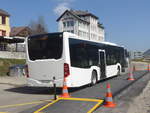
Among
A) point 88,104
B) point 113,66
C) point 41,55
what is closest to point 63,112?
point 88,104

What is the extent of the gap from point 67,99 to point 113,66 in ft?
30.9

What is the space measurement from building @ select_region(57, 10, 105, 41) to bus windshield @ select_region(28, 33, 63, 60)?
211 ft

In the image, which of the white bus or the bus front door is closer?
the white bus

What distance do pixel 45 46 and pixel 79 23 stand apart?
68516 millimetres

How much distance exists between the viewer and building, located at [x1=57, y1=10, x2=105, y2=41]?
257ft

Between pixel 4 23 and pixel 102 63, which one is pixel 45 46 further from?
pixel 4 23

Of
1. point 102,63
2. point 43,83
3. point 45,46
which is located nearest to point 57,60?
point 45,46

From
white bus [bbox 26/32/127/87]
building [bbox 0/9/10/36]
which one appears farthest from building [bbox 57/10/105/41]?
white bus [bbox 26/32/127/87]

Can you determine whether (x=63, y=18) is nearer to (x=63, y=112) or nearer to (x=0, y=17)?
(x=0, y=17)

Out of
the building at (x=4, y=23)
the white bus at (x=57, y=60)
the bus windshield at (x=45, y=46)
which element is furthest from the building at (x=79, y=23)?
the bus windshield at (x=45, y=46)

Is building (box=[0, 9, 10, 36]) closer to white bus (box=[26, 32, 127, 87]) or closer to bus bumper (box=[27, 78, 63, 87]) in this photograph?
white bus (box=[26, 32, 127, 87])

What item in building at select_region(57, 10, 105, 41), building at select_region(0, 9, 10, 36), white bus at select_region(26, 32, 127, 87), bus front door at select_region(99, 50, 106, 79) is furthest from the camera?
building at select_region(57, 10, 105, 41)

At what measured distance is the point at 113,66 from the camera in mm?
18391

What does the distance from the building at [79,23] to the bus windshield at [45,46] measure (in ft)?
211
